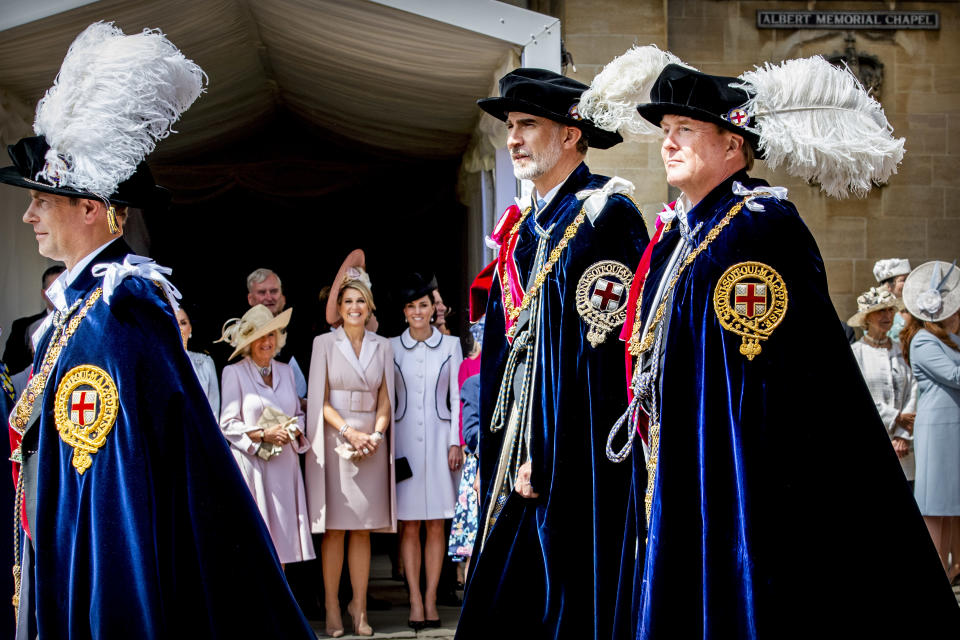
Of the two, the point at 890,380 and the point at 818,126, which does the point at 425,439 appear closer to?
the point at 890,380

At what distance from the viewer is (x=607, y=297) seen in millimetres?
4109

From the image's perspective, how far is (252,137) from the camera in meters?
11.0

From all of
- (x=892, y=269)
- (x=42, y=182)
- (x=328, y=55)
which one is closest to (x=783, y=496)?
(x=42, y=182)

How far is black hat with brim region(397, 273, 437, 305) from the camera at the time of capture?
693cm

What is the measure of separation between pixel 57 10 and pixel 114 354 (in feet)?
9.75

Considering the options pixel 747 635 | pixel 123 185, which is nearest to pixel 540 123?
pixel 123 185

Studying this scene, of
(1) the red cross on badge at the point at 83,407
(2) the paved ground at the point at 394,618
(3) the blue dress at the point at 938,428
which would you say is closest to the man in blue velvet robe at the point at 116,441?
(1) the red cross on badge at the point at 83,407

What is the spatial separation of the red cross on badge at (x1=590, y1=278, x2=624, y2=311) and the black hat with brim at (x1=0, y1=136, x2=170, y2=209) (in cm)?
148

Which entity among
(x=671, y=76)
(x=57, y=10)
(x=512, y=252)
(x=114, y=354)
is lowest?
(x=114, y=354)

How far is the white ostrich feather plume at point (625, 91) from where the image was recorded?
414 cm

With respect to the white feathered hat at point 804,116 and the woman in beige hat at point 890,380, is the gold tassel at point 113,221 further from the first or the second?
the woman in beige hat at point 890,380

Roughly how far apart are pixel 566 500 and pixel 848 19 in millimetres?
7617

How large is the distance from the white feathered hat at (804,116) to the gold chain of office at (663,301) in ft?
0.67

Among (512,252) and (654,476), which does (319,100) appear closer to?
(512,252)
